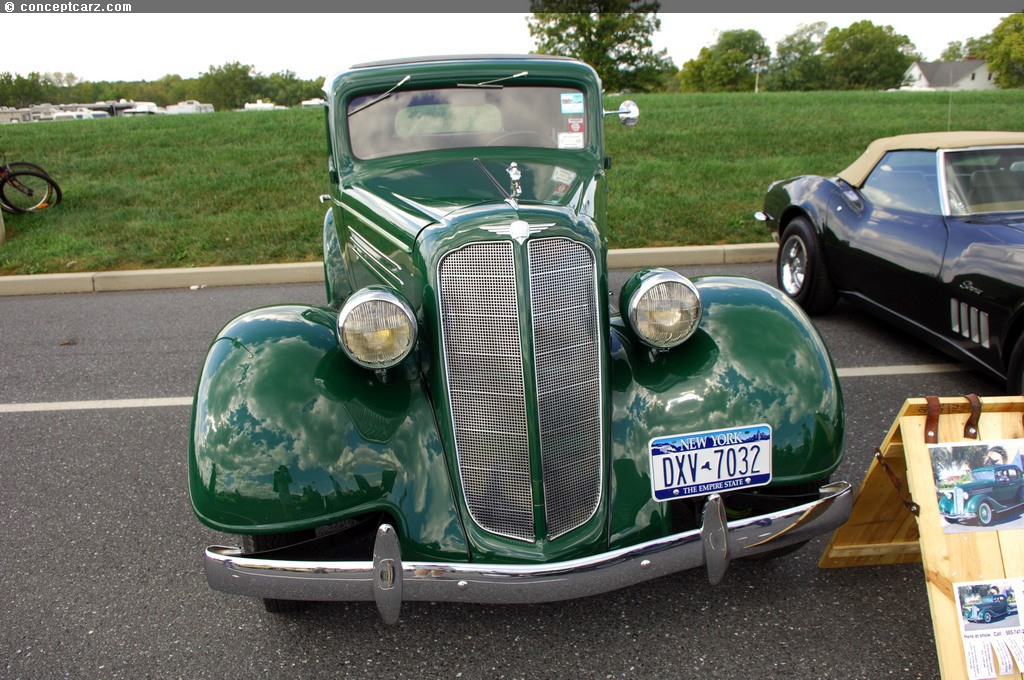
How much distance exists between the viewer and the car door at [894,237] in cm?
432

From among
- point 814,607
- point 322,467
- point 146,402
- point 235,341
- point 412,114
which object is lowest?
point 814,607

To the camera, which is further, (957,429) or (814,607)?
(814,607)

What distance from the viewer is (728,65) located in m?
76.2

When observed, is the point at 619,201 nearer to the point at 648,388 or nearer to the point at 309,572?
the point at 648,388

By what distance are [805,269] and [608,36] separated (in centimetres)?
4212

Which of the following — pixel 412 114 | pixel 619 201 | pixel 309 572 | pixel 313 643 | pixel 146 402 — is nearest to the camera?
pixel 309 572

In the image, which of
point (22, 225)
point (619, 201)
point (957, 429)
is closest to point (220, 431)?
point (957, 429)

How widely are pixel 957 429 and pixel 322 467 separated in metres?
1.83

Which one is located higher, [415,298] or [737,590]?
[415,298]

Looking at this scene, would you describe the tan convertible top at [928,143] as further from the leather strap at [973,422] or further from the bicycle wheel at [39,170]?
the bicycle wheel at [39,170]

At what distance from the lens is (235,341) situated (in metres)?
2.46

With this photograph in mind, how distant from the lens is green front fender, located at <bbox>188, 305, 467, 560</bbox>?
2176 mm

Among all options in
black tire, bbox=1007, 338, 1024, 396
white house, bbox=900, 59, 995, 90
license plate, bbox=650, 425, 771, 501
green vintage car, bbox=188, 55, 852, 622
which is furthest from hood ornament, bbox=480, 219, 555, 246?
white house, bbox=900, 59, 995, 90

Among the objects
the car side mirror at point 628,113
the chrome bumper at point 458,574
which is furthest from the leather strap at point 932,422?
the car side mirror at point 628,113
